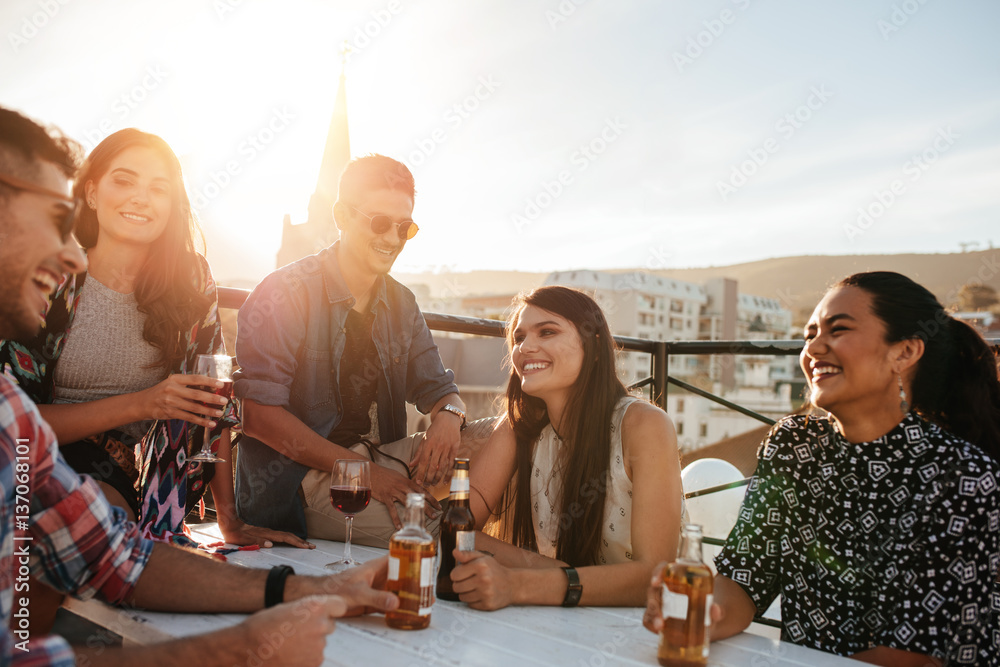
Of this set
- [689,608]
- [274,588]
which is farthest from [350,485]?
[689,608]

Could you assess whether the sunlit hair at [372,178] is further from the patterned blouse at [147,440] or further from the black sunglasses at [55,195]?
the black sunglasses at [55,195]

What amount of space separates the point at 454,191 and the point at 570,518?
3.04 m

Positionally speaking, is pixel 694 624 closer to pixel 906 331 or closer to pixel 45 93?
pixel 906 331

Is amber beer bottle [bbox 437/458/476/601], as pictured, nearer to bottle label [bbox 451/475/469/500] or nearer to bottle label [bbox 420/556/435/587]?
bottle label [bbox 451/475/469/500]

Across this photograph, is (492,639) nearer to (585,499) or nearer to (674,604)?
(674,604)

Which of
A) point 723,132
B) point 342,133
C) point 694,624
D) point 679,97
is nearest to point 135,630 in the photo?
point 694,624

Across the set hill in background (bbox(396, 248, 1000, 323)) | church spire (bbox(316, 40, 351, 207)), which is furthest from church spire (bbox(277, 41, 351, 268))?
hill in background (bbox(396, 248, 1000, 323))

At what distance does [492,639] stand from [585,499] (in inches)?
32.3

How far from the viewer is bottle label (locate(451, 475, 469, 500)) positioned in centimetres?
168

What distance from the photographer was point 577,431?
7.40ft

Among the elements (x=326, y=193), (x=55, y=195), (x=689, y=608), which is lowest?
(x=689, y=608)

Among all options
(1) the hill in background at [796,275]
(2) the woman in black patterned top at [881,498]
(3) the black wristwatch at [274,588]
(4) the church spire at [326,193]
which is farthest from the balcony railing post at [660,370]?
(1) the hill in background at [796,275]

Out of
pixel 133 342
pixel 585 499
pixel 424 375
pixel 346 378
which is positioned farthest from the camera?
pixel 424 375

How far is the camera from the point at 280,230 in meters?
60.0
